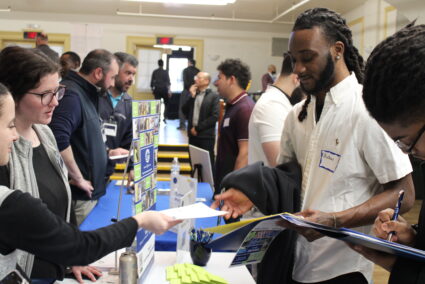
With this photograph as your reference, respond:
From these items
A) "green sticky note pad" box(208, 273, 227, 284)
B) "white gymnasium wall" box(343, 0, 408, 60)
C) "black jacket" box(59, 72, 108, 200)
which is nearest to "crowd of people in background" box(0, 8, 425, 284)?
"green sticky note pad" box(208, 273, 227, 284)

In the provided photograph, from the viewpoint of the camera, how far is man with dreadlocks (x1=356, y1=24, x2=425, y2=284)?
36.4 inches

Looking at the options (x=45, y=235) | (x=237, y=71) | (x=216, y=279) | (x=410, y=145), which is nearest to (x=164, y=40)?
(x=237, y=71)

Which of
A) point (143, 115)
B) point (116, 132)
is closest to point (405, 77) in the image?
point (143, 115)

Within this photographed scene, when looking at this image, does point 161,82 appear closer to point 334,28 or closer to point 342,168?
point 334,28

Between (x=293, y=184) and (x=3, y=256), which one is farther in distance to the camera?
(x=293, y=184)

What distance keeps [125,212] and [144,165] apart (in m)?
1.10

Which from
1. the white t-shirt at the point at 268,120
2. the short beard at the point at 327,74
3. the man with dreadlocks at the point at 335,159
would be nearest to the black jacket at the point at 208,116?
the white t-shirt at the point at 268,120

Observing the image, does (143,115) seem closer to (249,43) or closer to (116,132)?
(116,132)

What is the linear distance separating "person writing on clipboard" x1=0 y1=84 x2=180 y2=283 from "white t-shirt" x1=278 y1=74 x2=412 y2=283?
0.63 metres

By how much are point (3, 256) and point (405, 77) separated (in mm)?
1149

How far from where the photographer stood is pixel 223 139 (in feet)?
12.0

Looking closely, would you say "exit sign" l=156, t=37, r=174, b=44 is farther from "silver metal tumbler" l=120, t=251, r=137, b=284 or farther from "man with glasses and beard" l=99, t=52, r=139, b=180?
"silver metal tumbler" l=120, t=251, r=137, b=284

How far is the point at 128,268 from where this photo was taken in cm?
145

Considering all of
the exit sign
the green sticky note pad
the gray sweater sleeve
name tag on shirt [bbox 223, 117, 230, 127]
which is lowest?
the green sticky note pad
